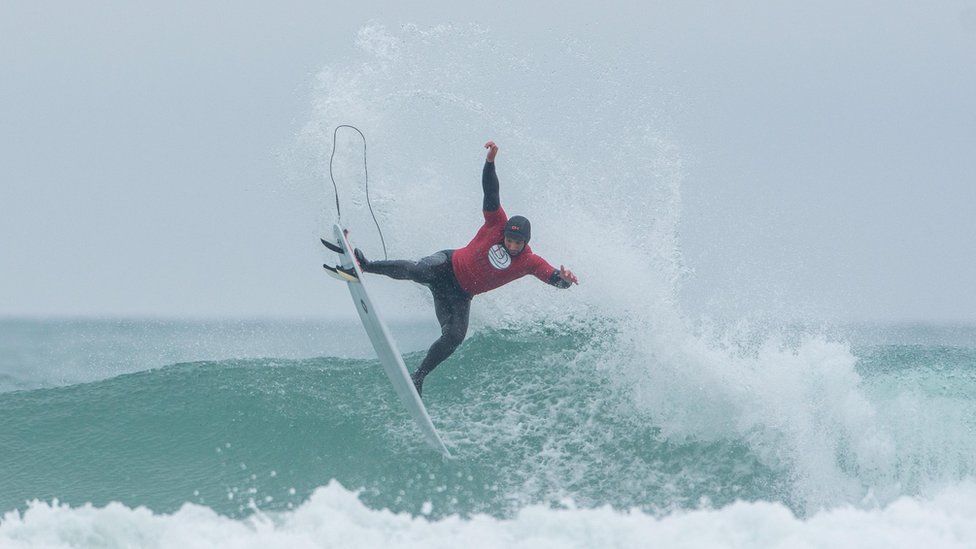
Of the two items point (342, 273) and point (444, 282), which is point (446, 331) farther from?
point (342, 273)

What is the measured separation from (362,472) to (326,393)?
5.30 feet

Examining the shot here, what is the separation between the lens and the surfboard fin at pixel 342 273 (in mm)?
6533

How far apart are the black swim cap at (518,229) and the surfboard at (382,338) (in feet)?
4.30

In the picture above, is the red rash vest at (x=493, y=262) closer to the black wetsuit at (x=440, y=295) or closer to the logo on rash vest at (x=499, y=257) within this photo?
the logo on rash vest at (x=499, y=257)

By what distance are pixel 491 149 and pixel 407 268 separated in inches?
50.7

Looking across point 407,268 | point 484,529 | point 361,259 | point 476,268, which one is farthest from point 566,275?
point 484,529

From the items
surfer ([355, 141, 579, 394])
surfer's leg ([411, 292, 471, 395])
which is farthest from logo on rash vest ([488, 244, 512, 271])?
surfer's leg ([411, 292, 471, 395])

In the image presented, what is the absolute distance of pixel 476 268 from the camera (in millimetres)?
6848

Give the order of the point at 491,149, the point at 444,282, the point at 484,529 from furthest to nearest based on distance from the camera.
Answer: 1. the point at 444,282
2. the point at 491,149
3. the point at 484,529

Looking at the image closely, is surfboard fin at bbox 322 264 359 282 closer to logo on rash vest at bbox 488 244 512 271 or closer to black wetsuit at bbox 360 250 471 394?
black wetsuit at bbox 360 250 471 394

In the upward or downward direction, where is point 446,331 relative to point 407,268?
downward

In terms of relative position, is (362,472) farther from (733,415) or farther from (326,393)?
(733,415)

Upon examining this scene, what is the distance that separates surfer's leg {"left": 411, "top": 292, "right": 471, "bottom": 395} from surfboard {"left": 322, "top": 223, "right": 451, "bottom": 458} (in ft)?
0.55

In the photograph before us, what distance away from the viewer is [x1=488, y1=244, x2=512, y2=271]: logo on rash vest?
22.2 ft
